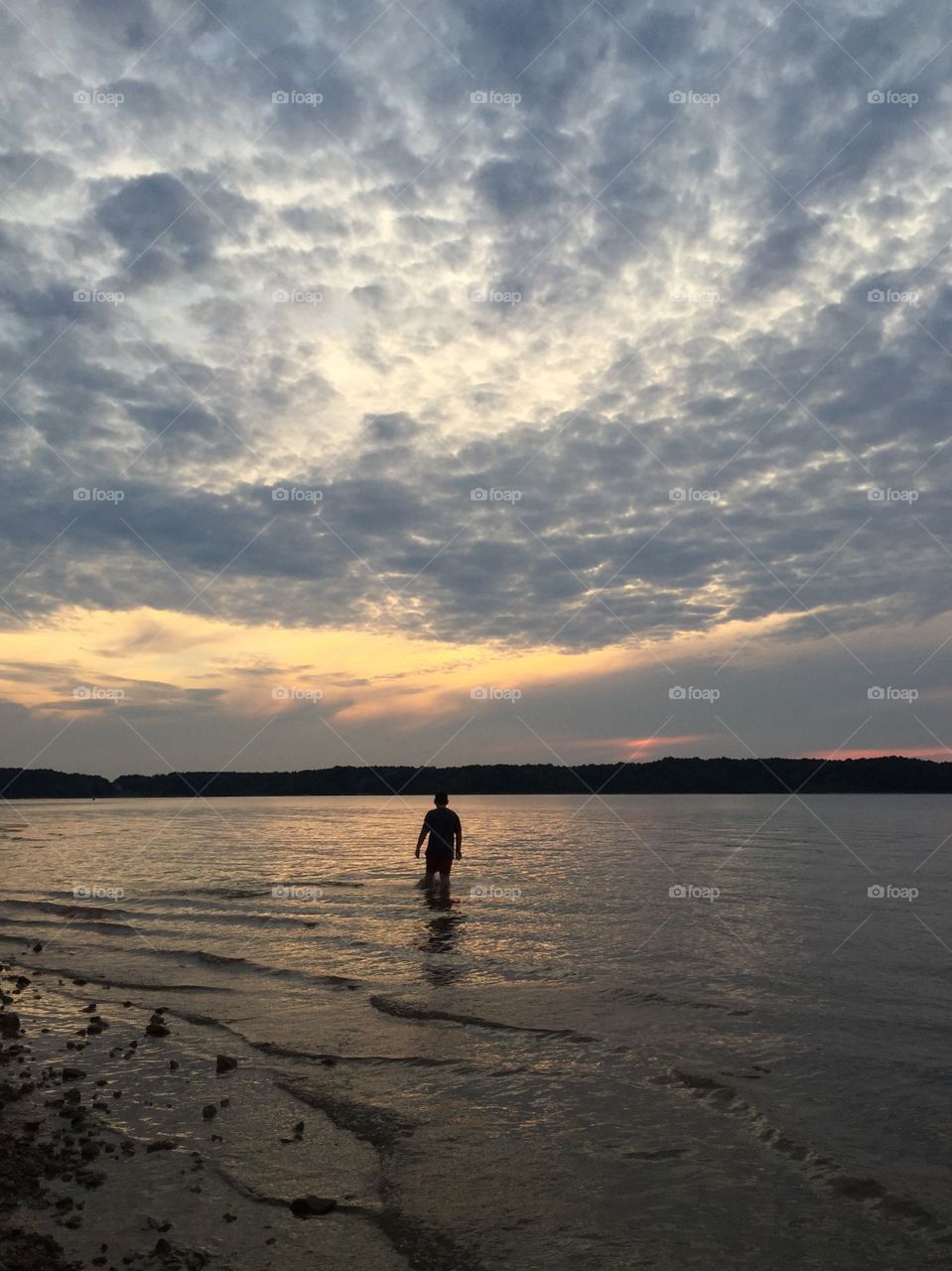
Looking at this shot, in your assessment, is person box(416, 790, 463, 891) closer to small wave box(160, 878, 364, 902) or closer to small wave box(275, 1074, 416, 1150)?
small wave box(160, 878, 364, 902)

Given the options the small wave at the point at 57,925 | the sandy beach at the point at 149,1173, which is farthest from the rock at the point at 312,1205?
the small wave at the point at 57,925

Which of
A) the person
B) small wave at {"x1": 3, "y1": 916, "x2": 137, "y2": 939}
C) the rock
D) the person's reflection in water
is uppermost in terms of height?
the person

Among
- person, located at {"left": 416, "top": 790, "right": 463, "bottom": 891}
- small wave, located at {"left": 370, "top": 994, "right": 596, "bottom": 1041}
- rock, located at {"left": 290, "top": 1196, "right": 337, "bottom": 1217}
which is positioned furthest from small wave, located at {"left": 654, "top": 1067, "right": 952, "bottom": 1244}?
person, located at {"left": 416, "top": 790, "right": 463, "bottom": 891}

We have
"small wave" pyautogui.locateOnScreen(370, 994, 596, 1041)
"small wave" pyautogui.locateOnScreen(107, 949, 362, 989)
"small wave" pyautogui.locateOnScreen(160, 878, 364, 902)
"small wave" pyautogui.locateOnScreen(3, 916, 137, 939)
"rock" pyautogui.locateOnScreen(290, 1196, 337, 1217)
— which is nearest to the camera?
"rock" pyautogui.locateOnScreen(290, 1196, 337, 1217)

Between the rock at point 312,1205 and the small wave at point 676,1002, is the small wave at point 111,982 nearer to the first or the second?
the small wave at point 676,1002

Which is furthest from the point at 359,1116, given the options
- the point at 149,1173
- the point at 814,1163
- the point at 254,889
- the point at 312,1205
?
the point at 254,889

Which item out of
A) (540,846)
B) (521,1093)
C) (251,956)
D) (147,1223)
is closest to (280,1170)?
(147,1223)

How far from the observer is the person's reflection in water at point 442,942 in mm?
14953

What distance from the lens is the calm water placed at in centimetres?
669

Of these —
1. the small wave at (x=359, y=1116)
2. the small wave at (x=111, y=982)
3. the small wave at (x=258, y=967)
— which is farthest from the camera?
the small wave at (x=258, y=967)

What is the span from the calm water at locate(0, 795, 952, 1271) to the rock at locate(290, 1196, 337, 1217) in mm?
239

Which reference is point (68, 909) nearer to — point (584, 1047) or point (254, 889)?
point (254, 889)

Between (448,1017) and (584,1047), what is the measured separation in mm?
2206

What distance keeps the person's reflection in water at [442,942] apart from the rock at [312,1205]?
750cm
